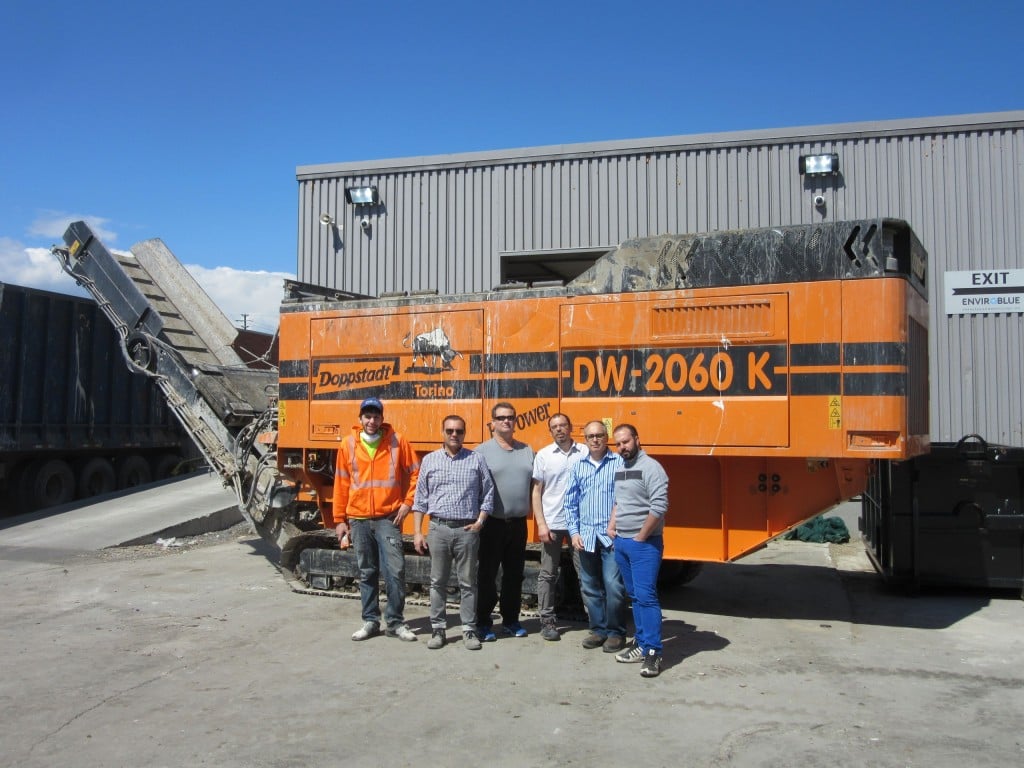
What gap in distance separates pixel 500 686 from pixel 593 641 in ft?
4.04

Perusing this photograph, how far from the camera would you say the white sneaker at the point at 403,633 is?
Answer: 706 centimetres

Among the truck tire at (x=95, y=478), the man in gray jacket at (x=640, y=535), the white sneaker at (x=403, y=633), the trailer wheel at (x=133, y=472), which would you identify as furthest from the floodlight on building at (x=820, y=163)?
the trailer wheel at (x=133, y=472)

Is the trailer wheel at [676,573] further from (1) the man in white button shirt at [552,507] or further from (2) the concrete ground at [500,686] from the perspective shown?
(1) the man in white button shirt at [552,507]

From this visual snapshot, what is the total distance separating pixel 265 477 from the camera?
9.73m

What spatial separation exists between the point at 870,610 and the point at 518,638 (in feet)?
11.6

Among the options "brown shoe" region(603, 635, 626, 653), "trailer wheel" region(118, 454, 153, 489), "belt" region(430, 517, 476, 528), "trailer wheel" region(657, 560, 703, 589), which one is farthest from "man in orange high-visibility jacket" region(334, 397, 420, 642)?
"trailer wheel" region(118, 454, 153, 489)

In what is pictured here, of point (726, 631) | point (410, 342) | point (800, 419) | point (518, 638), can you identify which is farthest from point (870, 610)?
point (410, 342)

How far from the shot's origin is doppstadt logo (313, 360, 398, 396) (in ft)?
28.7

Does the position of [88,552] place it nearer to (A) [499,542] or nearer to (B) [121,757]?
(A) [499,542]

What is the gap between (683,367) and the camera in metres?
7.56

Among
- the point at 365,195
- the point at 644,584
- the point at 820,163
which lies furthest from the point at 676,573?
the point at 365,195

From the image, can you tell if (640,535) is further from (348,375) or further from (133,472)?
(133,472)

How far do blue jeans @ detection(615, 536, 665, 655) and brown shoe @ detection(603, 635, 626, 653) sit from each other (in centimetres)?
45

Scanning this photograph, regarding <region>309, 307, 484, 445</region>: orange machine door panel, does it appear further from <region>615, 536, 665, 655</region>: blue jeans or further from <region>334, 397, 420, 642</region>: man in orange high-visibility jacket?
<region>615, 536, 665, 655</region>: blue jeans
